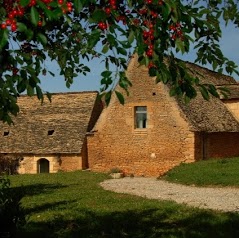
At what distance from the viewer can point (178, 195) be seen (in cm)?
1617

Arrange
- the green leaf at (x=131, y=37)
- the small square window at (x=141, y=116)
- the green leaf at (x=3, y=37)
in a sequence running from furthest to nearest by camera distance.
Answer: the small square window at (x=141, y=116)
the green leaf at (x=131, y=37)
the green leaf at (x=3, y=37)

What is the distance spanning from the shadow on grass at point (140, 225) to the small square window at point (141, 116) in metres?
14.4

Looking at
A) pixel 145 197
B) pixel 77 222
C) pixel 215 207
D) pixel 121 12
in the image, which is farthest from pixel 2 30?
pixel 145 197

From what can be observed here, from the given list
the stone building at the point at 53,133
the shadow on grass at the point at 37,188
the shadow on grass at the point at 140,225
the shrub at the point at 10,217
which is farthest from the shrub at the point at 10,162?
the shrub at the point at 10,217

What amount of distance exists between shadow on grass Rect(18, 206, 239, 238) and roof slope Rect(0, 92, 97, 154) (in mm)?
17894

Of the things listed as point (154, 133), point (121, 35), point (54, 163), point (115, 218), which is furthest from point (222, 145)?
point (121, 35)

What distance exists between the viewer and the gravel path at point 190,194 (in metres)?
13.8

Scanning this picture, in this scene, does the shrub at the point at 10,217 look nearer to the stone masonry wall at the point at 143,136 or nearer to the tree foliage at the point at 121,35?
the tree foliage at the point at 121,35

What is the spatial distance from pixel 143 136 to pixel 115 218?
1523 centimetres

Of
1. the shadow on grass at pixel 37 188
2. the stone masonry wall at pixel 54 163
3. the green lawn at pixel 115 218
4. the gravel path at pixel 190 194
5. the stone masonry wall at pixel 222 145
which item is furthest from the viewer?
the stone masonry wall at pixel 54 163

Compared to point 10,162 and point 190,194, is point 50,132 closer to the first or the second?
point 10,162

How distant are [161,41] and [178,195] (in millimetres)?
12516

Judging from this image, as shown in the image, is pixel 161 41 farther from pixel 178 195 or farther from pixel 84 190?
pixel 84 190

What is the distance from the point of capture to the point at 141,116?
87.1 ft
